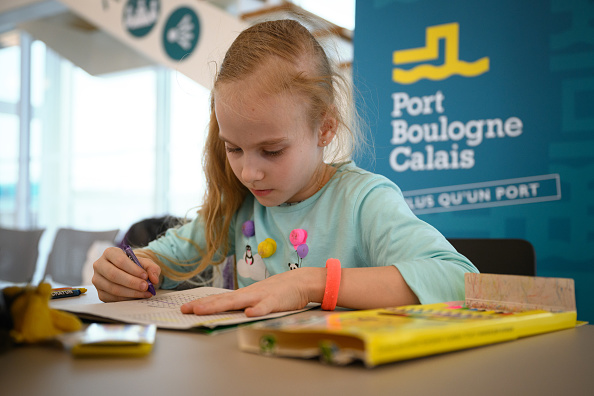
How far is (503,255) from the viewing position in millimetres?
1265

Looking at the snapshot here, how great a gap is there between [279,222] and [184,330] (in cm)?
57

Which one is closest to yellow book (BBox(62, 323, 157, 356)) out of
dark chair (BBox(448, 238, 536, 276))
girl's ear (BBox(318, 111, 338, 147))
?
girl's ear (BBox(318, 111, 338, 147))

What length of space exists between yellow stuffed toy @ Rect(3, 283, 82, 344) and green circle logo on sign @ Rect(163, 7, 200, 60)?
11.3 ft

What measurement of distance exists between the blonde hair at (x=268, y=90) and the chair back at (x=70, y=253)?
1.98 meters

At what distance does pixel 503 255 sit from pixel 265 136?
2.29 feet

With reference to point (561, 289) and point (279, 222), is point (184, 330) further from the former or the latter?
point (279, 222)

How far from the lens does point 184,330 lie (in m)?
0.58

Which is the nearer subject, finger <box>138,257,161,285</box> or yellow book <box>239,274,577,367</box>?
yellow book <box>239,274,577,367</box>

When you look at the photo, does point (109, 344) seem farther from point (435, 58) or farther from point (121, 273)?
point (435, 58)

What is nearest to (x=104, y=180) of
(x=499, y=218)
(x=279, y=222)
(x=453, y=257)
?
(x=499, y=218)

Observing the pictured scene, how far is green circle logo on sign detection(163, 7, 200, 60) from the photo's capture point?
3.72 meters

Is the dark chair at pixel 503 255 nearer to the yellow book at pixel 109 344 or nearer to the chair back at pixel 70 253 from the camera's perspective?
the yellow book at pixel 109 344

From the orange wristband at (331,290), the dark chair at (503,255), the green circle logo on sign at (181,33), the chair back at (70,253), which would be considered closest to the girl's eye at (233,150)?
the orange wristband at (331,290)

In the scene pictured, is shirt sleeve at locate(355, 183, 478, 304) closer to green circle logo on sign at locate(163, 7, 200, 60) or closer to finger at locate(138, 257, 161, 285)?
finger at locate(138, 257, 161, 285)
